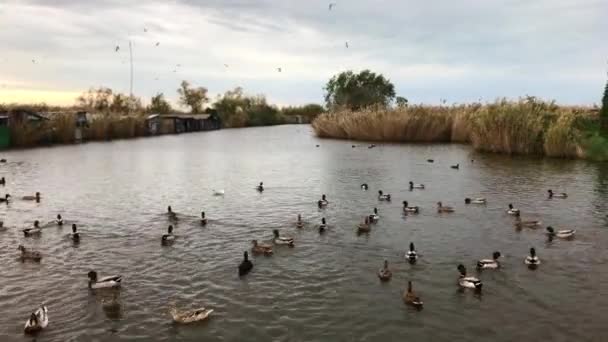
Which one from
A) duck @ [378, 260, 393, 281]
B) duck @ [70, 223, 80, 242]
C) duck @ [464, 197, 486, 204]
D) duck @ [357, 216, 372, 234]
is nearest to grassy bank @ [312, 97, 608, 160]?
duck @ [464, 197, 486, 204]

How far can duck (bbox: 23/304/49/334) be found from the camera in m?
10.6

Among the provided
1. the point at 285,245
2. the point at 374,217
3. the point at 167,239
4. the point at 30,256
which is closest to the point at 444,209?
the point at 374,217

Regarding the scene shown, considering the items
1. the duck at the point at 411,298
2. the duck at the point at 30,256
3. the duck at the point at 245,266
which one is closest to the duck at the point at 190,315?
the duck at the point at 245,266

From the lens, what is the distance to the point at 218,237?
58.7 ft

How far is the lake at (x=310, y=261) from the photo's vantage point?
36.0 feet

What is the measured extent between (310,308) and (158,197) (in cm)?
1593

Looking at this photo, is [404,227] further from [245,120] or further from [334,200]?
[245,120]

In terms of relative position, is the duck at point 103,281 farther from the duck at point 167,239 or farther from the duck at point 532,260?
the duck at point 532,260

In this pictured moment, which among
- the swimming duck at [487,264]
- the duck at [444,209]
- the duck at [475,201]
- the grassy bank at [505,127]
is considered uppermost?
the grassy bank at [505,127]

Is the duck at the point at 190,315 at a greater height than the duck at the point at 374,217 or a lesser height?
lesser

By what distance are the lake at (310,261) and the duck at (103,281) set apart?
10.3 inches

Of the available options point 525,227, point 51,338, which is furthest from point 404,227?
point 51,338

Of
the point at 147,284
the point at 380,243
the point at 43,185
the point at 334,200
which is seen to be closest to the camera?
the point at 147,284

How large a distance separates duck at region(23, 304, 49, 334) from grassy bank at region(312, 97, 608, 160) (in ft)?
120
